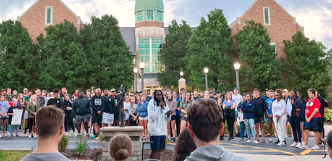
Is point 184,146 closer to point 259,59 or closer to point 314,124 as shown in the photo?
point 314,124

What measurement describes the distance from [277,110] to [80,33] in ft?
89.1

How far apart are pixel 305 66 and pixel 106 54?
71.1ft

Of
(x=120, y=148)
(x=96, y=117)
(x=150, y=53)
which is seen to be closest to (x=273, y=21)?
(x=150, y=53)

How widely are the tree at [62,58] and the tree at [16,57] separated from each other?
1.16 meters

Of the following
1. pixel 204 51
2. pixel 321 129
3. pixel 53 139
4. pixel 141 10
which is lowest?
pixel 321 129

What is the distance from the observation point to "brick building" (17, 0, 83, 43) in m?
33.1

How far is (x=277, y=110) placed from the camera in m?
10.8

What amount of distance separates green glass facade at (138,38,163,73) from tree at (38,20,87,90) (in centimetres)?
1037

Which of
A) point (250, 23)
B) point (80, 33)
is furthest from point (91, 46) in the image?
point (250, 23)

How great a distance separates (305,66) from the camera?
3116 centimetres

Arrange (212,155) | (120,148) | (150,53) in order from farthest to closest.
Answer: (150,53)
(120,148)
(212,155)

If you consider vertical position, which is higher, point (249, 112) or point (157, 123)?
point (249, 112)

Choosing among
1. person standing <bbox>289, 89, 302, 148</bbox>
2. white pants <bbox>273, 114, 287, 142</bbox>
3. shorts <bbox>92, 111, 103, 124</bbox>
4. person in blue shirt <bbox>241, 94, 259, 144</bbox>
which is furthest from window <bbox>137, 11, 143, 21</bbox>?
person standing <bbox>289, 89, 302, 148</bbox>

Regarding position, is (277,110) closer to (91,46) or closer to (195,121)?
(195,121)
